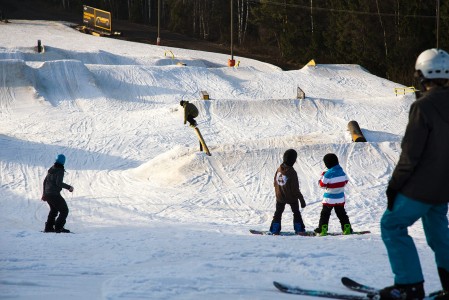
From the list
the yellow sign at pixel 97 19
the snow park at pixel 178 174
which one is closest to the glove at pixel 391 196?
the snow park at pixel 178 174

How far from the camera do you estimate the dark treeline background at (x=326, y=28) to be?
3956cm

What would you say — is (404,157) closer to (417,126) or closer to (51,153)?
(417,126)

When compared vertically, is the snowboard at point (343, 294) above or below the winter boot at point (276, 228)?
above

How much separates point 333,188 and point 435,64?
17.0 feet

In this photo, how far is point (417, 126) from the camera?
4.44m

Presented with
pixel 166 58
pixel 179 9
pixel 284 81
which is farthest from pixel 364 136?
pixel 179 9

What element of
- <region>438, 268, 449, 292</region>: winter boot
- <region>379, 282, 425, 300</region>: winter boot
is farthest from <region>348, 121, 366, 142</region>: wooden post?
<region>379, 282, 425, 300</region>: winter boot

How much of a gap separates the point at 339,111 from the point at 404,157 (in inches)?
734

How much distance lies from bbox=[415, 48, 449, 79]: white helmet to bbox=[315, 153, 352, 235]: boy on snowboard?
15.9 feet

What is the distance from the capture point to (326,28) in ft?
148

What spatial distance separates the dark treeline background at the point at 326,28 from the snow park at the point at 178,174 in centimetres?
880

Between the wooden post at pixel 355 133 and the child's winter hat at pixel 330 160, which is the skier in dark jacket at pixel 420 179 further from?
the wooden post at pixel 355 133

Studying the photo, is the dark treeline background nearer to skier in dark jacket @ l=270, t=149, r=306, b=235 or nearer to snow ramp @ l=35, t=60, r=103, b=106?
snow ramp @ l=35, t=60, r=103, b=106

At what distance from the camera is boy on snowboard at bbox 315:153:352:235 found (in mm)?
9547
